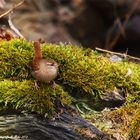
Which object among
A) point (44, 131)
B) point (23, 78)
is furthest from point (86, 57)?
point (44, 131)

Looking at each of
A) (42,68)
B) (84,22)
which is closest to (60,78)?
(42,68)

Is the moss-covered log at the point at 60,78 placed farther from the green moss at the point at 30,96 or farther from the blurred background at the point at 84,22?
the blurred background at the point at 84,22

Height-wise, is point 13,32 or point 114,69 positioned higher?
point 13,32

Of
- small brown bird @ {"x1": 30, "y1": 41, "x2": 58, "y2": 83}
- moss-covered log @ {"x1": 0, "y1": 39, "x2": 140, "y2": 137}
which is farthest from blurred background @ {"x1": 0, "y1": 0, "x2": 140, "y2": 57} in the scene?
small brown bird @ {"x1": 30, "y1": 41, "x2": 58, "y2": 83}

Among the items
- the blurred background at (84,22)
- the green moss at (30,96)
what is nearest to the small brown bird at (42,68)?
the green moss at (30,96)

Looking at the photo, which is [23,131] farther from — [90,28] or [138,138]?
[90,28]

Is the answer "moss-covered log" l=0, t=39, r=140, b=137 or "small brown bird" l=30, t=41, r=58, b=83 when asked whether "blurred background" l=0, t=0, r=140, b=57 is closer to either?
"moss-covered log" l=0, t=39, r=140, b=137

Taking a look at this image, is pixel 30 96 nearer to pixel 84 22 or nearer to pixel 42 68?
pixel 42 68
